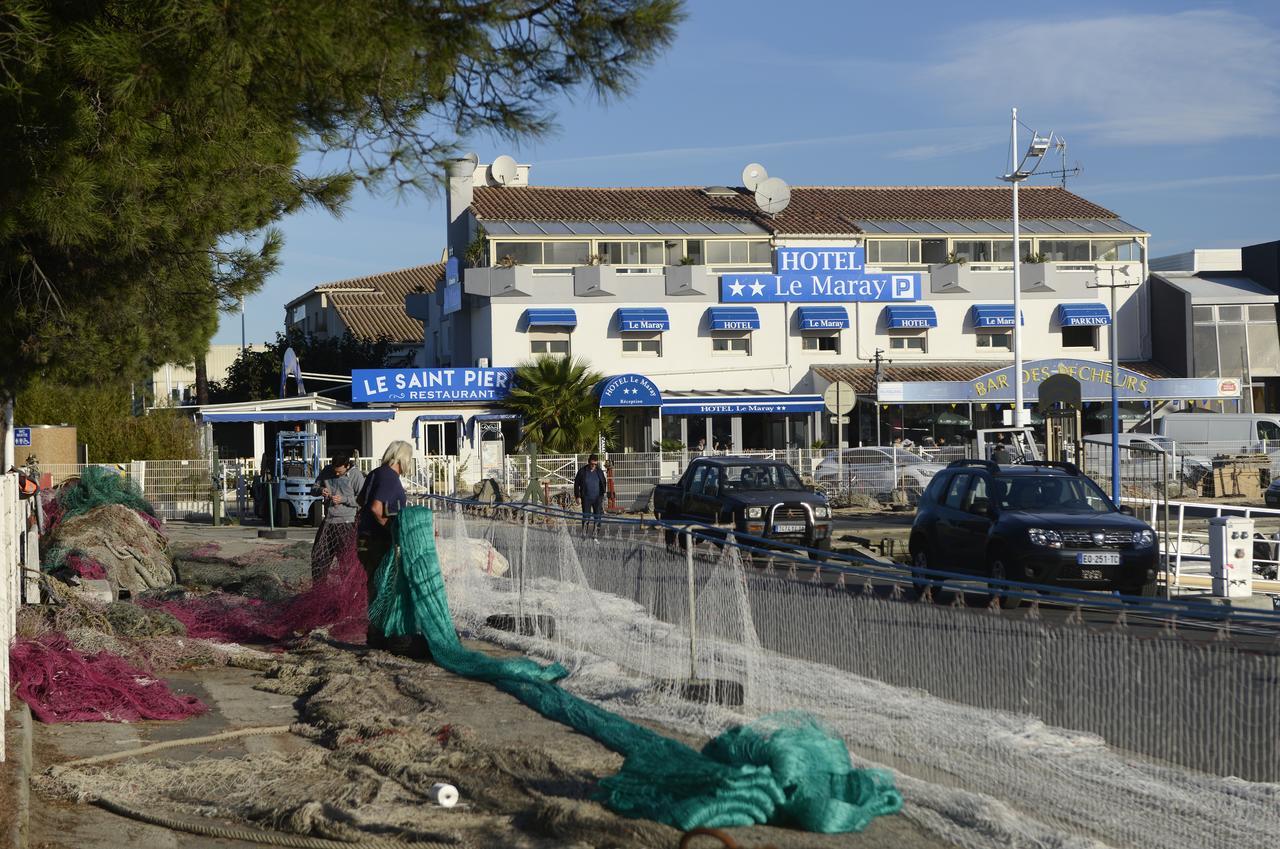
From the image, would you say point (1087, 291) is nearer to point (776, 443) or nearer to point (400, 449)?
Result: point (776, 443)

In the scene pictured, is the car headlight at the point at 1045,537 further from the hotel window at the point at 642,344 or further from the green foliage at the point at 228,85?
the hotel window at the point at 642,344

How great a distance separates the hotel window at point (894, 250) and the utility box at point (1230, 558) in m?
38.7

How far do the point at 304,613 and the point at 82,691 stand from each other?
403 centimetres

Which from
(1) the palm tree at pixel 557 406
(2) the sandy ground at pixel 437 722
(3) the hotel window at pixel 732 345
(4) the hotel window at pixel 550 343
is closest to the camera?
(2) the sandy ground at pixel 437 722

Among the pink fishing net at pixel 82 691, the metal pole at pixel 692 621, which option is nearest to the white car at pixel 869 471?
the metal pole at pixel 692 621

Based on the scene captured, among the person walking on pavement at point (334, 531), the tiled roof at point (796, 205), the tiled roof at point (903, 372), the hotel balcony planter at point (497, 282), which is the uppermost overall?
the tiled roof at point (796, 205)

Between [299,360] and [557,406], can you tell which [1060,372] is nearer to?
[557,406]

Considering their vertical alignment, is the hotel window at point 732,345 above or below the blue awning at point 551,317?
below

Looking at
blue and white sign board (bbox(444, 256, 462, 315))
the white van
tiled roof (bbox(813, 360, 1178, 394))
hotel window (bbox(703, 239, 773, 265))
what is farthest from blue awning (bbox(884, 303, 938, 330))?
blue and white sign board (bbox(444, 256, 462, 315))

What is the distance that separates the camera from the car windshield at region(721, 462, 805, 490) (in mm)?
23625


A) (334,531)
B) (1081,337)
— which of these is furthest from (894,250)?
(334,531)

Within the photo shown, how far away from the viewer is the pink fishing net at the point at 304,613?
13.1 m

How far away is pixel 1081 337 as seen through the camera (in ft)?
180

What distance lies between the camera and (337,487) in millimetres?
16156
